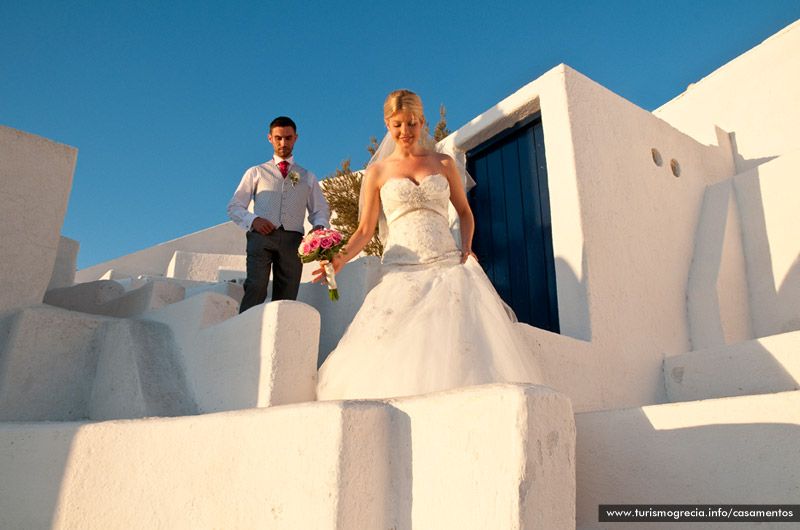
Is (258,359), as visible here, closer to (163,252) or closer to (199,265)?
(199,265)

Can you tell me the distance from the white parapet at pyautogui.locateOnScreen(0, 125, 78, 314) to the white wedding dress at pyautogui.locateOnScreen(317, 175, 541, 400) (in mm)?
2082

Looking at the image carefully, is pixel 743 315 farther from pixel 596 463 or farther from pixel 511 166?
pixel 596 463

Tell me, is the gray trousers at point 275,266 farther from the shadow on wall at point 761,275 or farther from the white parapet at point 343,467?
the shadow on wall at point 761,275

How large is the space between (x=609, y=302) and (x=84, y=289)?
443 cm

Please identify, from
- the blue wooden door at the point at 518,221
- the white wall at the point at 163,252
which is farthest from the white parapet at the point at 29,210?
the white wall at the point at 163,252

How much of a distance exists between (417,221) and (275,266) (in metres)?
1.10

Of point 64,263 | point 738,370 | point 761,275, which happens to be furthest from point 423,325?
point 761,275

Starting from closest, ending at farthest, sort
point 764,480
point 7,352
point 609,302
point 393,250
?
1. point 764,480
2. point 7,352
3. point 393,250
4. point 609,302

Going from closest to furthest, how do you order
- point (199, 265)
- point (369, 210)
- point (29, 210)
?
point (29, 210)
point (369, 210)
point (199, 265)

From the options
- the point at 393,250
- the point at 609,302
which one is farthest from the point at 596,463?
the point at 609,302

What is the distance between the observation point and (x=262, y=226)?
4.03 meters

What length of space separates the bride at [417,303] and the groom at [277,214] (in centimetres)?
51

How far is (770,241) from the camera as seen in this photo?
5.66 meters

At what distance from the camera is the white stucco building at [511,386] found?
5.55 ft
